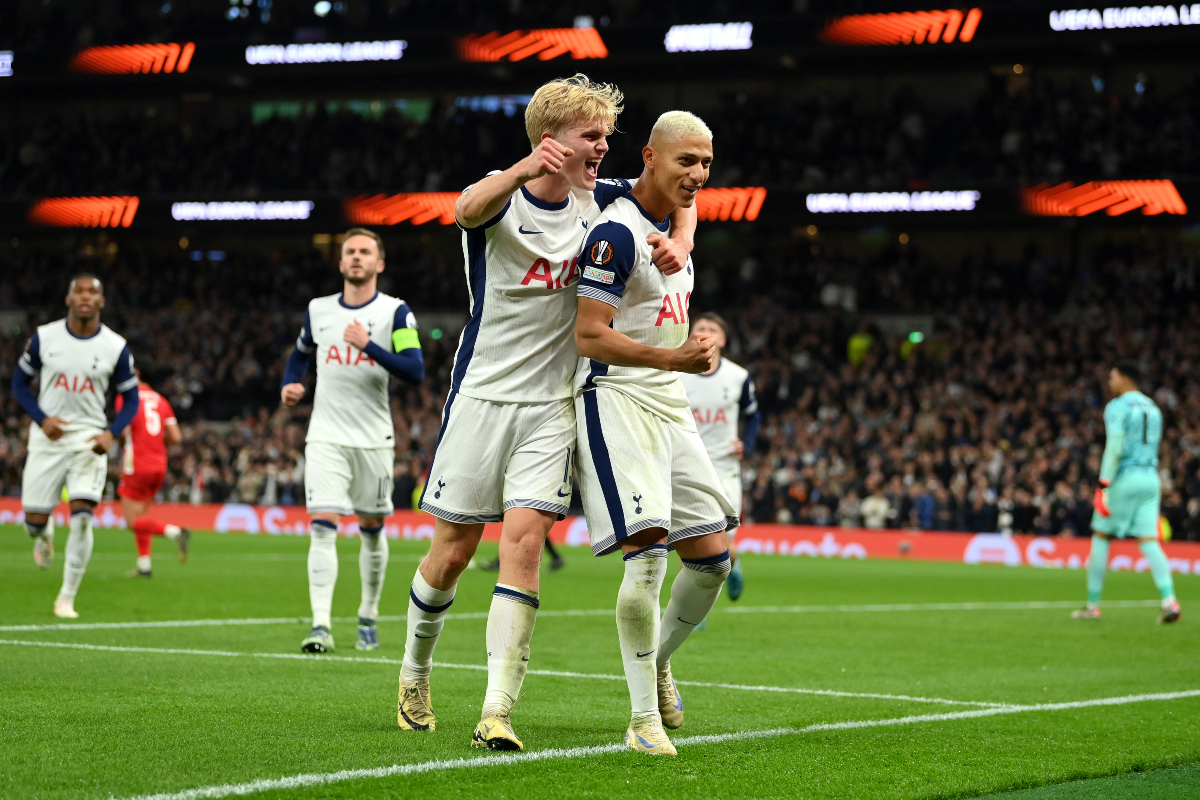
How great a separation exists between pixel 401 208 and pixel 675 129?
3028cm

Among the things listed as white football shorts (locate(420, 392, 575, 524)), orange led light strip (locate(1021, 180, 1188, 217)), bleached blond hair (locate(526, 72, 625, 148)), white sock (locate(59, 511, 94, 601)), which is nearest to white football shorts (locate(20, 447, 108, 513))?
white sock (locate(59, 511, 94, 601))

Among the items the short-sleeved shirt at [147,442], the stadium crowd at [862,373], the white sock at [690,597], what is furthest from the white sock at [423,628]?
the stadium crowd at [862,373]

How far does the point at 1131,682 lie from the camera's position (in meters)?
7.98

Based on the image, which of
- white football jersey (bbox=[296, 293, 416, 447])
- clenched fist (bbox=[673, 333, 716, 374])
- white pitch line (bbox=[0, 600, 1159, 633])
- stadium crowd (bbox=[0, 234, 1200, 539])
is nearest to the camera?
clenched fist (bbox=[673, 333, 716, 374])

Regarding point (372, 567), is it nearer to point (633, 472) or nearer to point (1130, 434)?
point (633, 472)

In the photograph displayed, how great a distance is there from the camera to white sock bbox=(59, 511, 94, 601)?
1018cm

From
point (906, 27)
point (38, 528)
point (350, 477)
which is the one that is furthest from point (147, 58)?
point (350, 477)

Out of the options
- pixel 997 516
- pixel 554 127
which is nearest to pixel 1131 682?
pixel 554 127

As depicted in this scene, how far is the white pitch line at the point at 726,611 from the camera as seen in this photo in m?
9.49

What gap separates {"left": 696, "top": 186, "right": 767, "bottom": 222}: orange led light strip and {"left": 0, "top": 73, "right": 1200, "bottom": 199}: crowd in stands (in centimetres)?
84

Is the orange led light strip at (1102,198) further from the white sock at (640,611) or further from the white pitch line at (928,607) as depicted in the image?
the white sock at (640,611)

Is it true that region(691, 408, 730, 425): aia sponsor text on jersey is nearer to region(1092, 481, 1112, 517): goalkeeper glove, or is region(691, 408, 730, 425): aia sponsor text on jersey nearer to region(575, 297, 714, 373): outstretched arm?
region(1092, 481, 1112, 517): goalkeeper glove

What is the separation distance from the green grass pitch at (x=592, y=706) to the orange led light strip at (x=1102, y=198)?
1860 cm

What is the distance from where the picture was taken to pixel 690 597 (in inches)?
226
